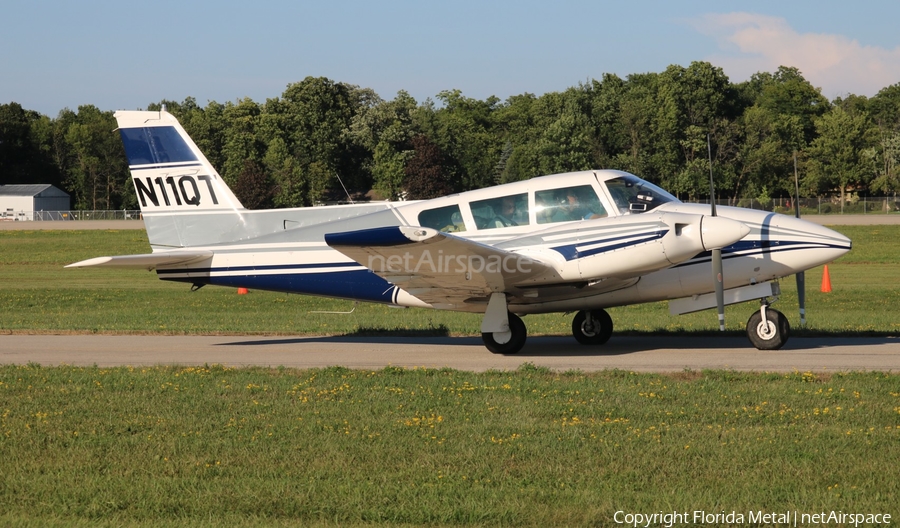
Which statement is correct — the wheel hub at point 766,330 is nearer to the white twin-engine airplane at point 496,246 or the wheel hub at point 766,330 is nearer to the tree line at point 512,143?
the white twin-engine airplane at point 496,246

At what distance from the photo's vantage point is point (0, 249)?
5388 cm

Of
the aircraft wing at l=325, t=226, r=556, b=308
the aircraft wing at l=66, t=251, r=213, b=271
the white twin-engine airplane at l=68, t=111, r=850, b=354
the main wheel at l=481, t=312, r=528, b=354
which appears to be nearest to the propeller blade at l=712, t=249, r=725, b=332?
the white twin-engine airplane at l=68, t=111, r=850, b=354

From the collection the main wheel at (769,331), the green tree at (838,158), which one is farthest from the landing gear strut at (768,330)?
the green tree at (838,158)

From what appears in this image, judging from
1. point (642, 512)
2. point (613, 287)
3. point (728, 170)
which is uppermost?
point (728, 170)

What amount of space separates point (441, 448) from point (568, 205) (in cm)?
654

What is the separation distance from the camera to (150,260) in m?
14.8

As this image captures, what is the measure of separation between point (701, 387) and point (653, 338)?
18.7ft

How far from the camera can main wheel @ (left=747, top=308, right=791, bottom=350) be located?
1378cm

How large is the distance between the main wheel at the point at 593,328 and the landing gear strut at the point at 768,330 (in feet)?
7.85

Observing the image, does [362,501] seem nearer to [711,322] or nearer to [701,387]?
[701,387]

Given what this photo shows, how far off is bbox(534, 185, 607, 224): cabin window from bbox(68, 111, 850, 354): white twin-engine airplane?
2 cm

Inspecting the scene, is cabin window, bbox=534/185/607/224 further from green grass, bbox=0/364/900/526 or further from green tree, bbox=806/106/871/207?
green tree, bbox=806/106/871/207

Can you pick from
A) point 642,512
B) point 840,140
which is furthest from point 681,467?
point 840,140

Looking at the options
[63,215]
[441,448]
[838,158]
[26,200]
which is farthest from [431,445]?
[26,200]
